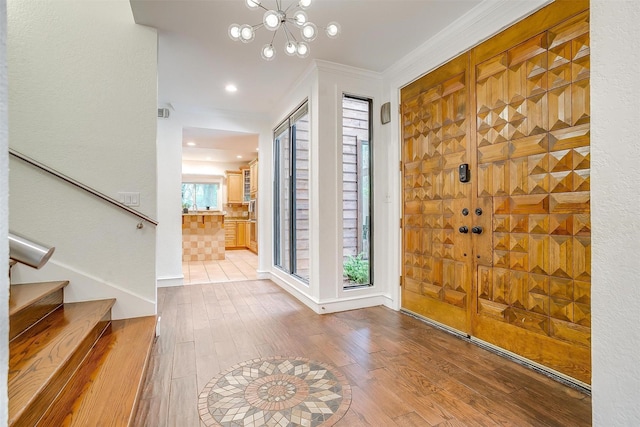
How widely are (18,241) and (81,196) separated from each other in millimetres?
2126

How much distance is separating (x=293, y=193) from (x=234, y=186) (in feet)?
17.9

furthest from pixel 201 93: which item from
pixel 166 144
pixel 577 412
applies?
pixel 577 412

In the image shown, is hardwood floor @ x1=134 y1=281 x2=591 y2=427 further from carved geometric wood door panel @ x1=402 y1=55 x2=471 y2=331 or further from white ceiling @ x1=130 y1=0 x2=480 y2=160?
white ceiling @ x1=130 y1=0 x2=480 y2=160

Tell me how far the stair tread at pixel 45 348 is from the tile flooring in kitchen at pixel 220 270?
2.65m

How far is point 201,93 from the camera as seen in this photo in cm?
426

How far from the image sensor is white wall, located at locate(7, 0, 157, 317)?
239 centimetres

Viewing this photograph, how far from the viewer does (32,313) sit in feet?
6.43

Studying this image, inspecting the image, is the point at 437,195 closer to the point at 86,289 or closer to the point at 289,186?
the point at 289,186

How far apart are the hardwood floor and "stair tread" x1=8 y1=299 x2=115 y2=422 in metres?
0.49

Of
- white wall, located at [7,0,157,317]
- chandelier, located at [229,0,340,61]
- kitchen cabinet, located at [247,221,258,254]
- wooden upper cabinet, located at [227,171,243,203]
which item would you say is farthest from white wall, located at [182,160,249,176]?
chandelier, located at [229,0,340,61]

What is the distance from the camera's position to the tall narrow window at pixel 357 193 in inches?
145

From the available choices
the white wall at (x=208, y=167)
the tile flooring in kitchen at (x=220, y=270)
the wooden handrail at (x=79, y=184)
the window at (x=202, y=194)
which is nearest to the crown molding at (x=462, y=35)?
the wooden handrail at (x=79, y=184)

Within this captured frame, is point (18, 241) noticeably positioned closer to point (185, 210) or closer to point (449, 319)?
point (449, 319)

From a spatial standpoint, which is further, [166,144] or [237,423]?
[166,144]
